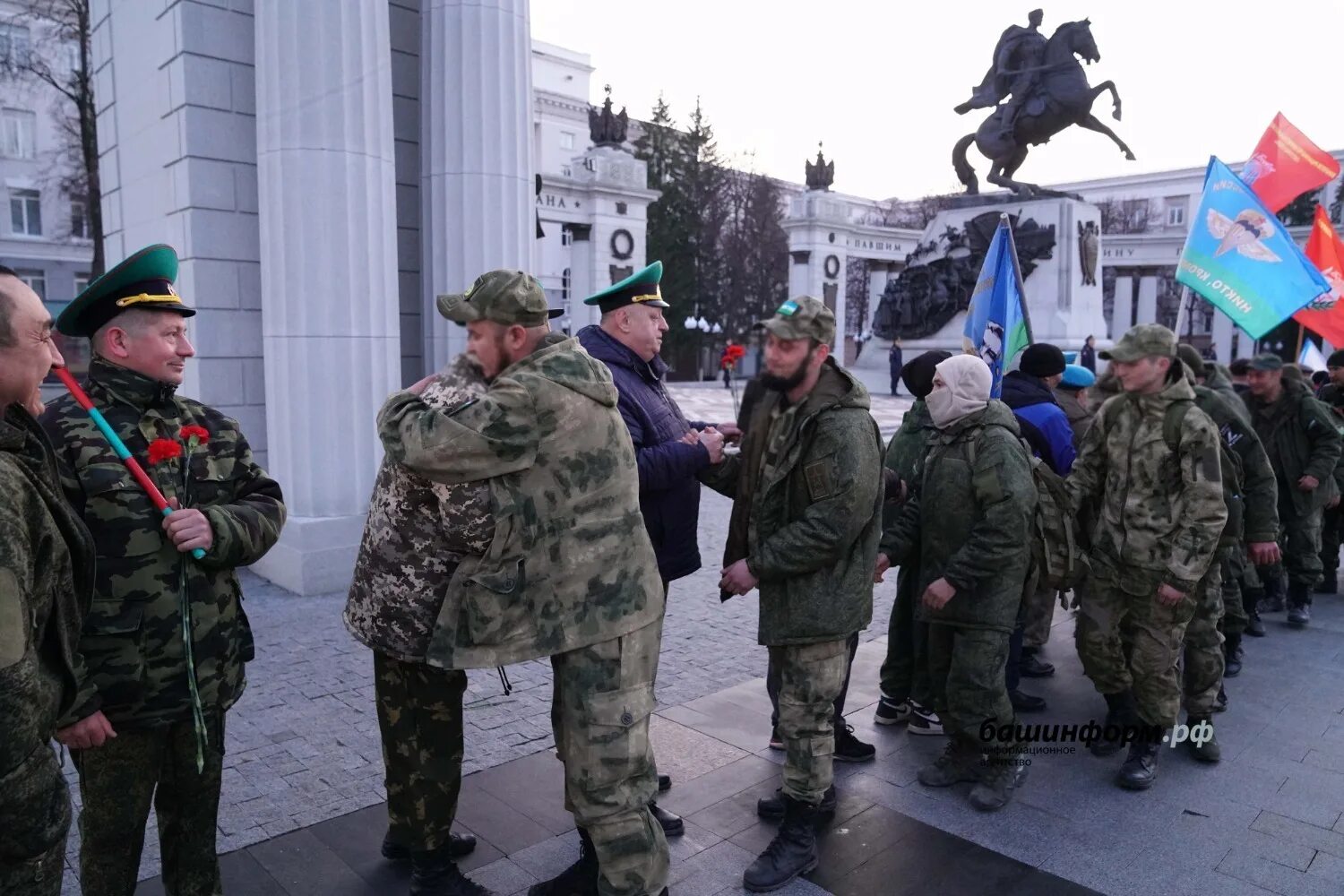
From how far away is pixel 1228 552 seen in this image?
4594 millimetres

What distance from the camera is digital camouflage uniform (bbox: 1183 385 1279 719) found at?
4.50 metres

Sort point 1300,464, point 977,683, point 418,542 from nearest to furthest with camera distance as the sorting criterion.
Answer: point 418,542 < point 977,683 < point 1300,464

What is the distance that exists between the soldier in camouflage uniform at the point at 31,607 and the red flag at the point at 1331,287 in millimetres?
10100

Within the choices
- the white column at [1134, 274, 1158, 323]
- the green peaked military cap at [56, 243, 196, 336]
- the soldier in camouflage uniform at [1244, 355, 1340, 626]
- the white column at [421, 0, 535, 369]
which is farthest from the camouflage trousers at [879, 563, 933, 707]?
the white column at [1134, 274, 1158, 323]

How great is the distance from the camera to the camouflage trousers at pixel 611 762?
2.78m

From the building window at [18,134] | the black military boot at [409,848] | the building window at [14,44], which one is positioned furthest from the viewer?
the building window at [18,134]

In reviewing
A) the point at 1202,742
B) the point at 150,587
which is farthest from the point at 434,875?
the point at 1202,742

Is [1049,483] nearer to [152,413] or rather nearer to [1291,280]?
[152,413]

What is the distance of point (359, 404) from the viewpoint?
7.19 metres

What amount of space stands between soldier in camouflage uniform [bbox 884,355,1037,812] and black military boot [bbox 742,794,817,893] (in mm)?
942

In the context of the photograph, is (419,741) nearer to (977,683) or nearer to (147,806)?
(147,806)

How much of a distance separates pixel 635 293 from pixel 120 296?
1.75m

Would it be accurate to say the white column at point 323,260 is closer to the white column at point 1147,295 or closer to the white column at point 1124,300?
the white column at point 1147,295

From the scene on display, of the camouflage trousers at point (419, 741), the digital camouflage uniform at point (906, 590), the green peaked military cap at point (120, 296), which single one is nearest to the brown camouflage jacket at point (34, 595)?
the green peaked military cap at point (120, 296)
